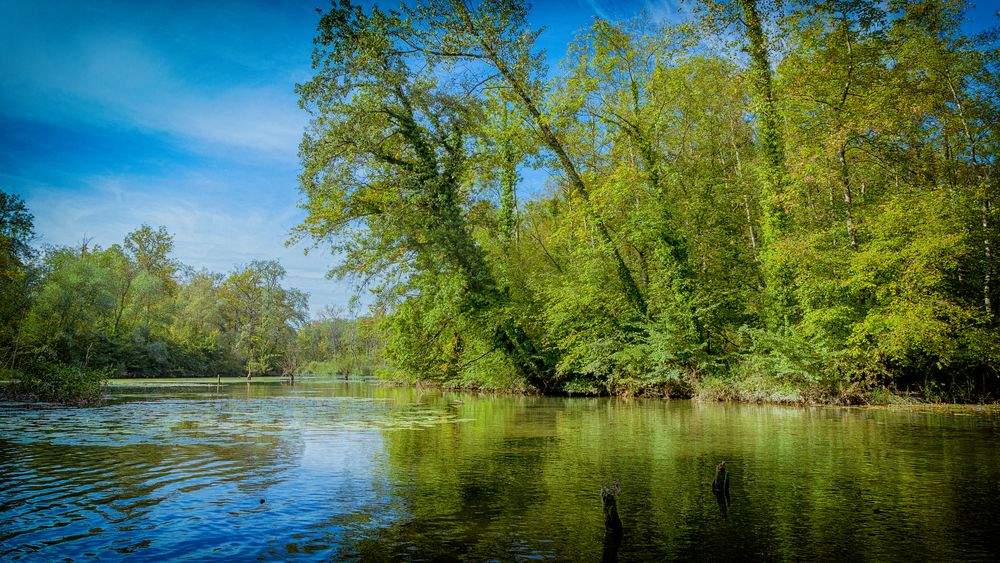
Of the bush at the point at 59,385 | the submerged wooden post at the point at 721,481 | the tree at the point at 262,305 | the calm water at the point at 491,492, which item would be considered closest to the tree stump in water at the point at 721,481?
the submerged wooden post at the point at 721,481

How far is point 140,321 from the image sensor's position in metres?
64.4

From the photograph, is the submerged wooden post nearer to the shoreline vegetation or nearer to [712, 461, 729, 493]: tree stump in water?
[712, 461, 729, 493]: tree stump in water

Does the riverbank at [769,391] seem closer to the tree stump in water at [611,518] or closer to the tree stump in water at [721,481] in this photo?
the tree stump in water at [721,481]

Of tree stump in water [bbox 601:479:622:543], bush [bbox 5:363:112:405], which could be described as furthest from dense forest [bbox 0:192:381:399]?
tree stump in water [bbox 601:479:622:543]

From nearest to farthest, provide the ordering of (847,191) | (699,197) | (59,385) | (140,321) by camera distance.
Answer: (59,385), (847,191), (699,197), (140,321)

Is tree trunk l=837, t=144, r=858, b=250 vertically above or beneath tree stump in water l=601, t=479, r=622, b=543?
above

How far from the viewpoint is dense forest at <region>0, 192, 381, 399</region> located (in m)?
33.8

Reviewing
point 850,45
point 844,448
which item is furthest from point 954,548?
point 850,45

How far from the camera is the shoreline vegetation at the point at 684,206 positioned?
68.1 ft

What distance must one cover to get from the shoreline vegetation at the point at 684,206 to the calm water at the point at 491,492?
24.7ft

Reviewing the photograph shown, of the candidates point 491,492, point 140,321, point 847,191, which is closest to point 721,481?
point 491,492

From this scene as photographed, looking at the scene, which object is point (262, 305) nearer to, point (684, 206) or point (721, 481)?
point (684, 206)

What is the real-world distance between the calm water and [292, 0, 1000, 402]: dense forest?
7661 mm

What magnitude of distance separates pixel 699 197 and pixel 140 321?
62.1 metres
